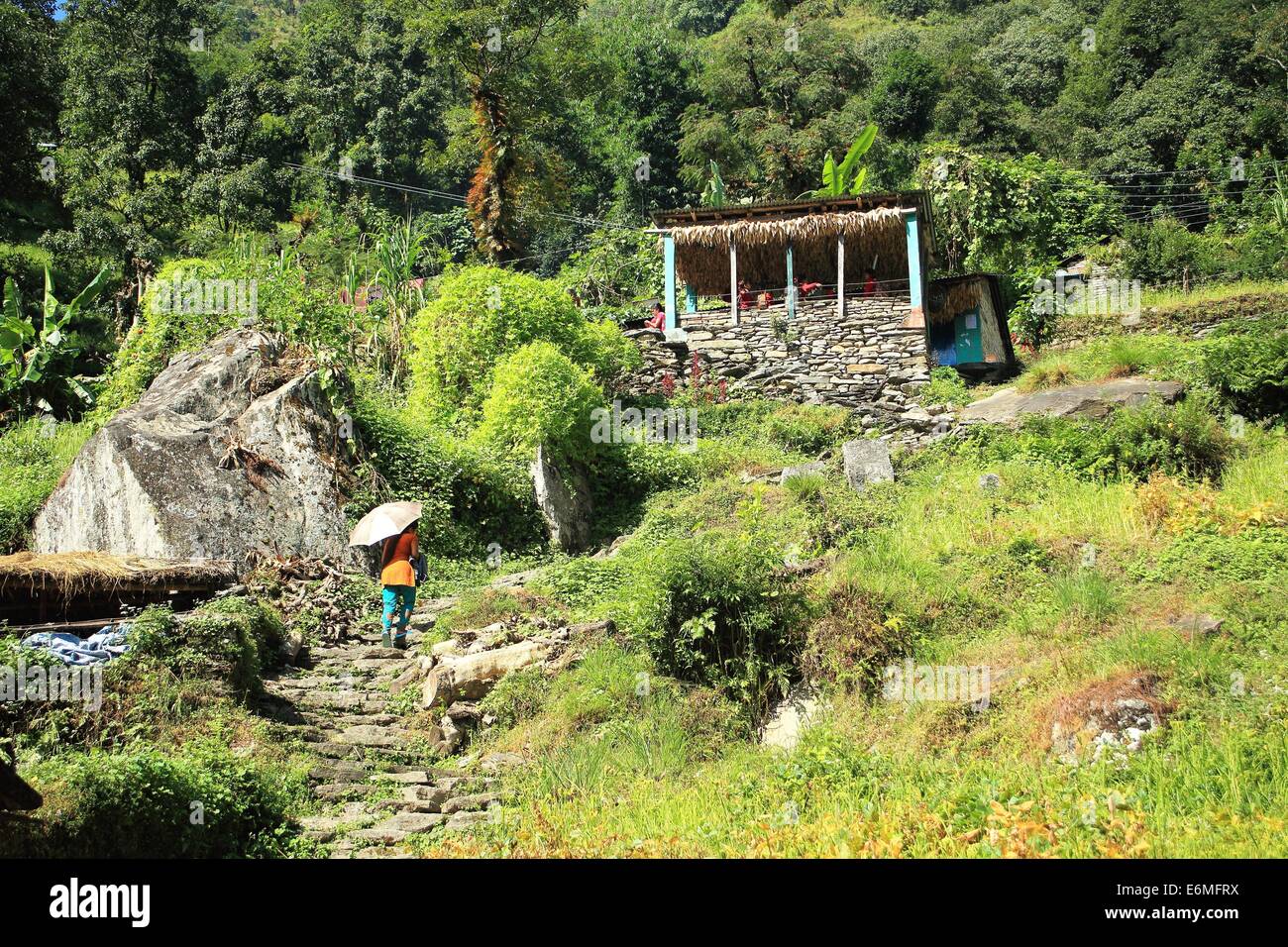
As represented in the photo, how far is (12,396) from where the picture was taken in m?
18.8

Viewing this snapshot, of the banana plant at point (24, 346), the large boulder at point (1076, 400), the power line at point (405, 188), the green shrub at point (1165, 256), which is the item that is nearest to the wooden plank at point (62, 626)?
the banana plant at point (24, 346)

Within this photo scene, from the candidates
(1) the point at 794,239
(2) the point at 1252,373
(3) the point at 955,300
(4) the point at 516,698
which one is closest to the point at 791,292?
(1) the point at 794,239

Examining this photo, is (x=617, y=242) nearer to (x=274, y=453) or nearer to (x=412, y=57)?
(x=274, y=453)

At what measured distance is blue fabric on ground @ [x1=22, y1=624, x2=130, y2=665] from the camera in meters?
8.71

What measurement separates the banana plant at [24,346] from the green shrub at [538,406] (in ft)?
25.5

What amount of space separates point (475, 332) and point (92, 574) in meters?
8.99

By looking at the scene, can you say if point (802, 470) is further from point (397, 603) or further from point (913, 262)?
point (913, 262)

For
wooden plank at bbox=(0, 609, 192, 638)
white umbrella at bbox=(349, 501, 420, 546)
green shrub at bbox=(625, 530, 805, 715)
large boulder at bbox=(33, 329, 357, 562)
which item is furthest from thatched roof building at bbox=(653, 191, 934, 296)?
wooden plank at bbox=(0, 609, 192, 638)

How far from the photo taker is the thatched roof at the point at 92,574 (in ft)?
31.3

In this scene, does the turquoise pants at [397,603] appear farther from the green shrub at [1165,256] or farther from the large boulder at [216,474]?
the green shrub at [1165,256]

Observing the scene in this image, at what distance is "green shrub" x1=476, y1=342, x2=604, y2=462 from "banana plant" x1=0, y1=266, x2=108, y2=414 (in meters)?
7.76

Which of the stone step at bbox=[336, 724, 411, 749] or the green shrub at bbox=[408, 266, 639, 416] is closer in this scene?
the stone step at bbox=[336, 724, 411, 749]

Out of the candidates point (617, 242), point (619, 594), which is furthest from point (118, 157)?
point (619, 594)

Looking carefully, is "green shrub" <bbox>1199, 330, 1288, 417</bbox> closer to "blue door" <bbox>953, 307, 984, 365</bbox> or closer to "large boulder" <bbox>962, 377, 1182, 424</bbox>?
"large boulder" <bbox>962, 377, 1182, 424</bbox>
